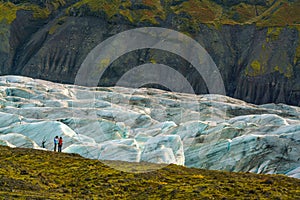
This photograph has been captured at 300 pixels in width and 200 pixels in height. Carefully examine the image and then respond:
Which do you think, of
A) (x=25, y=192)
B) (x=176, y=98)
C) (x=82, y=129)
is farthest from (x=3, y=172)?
(x=176, y=98)

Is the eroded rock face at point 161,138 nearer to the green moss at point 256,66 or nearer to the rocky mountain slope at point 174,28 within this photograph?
the rocky mountain slope at point 174,28

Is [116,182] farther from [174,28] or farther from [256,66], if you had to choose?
[174,28]

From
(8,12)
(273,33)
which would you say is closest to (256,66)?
(273,33)

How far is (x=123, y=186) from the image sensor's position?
26.9 meters

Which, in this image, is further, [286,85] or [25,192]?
[286,85]

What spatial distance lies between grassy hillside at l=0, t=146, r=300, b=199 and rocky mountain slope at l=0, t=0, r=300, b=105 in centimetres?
12432

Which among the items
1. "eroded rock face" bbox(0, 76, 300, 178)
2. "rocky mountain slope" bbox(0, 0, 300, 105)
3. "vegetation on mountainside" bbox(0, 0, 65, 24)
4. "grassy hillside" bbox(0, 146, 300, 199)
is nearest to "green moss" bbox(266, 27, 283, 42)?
"rocky mountain slope" bbox(0, 0, 300, 105)

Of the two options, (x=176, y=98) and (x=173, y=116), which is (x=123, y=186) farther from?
(x=176, y=98)

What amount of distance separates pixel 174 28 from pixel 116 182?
154m

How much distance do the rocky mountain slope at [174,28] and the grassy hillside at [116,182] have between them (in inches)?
4894

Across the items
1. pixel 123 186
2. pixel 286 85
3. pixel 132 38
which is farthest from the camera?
pixel 132 38

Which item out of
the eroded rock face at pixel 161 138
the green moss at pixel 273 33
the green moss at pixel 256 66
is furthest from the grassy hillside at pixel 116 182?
the green moss at pixel 273 33

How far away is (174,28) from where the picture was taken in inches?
7032

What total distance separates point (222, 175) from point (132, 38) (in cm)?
14119
